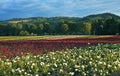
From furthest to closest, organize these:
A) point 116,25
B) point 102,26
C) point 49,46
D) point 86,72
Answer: point 102,26 < point 116,25 < point 49,46 < point 86,72

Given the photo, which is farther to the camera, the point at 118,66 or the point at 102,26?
the point at 102,26

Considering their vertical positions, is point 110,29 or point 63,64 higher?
point 63,64

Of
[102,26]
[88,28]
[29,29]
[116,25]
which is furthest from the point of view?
[29,29]

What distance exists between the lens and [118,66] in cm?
1420

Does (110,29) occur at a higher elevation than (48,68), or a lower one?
lower

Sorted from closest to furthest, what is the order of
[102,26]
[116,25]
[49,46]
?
[49,46] < [116,25] < [102,26]

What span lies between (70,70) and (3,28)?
3699 inches

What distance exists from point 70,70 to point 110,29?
67.2 meters

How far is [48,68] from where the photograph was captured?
12.8 metres

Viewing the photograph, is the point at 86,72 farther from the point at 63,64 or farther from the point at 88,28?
the point at 88,28

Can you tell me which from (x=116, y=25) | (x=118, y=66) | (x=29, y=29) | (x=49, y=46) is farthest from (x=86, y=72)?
(x=29, y=29)

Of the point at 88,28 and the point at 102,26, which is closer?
the point at 102,26

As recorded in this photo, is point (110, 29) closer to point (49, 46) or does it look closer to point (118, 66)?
point (49, 46)

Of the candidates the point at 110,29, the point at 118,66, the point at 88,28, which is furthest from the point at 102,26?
the point at 118,66
